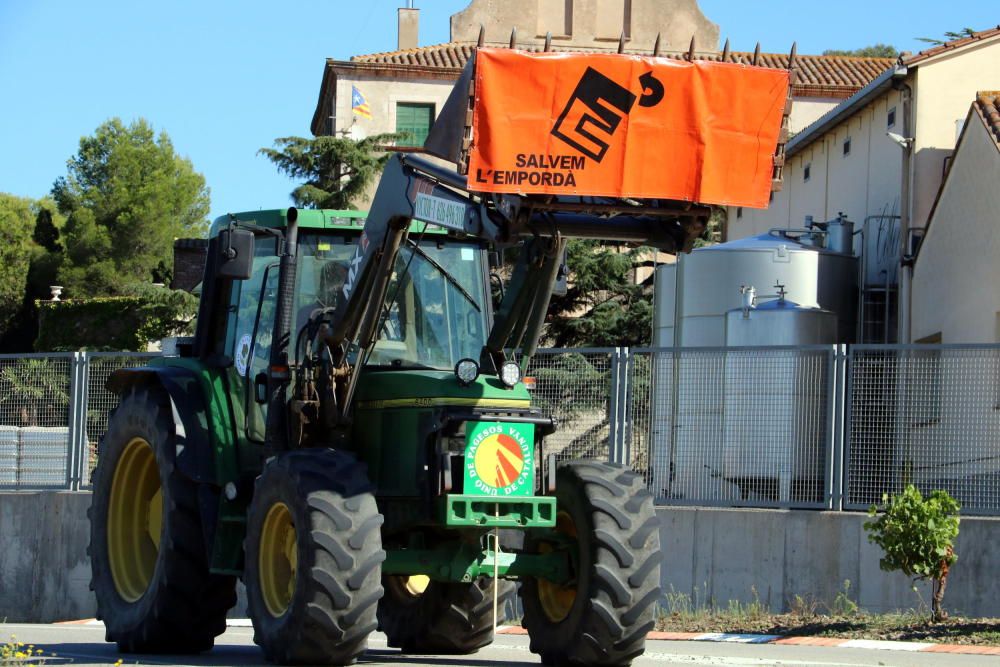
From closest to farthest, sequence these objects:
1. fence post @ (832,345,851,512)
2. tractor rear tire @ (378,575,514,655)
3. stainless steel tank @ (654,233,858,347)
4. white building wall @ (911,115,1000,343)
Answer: tractor rear tire @ (378,575,514,655) < fence post @ (832,345,851,512) < white building wall @ (911,115,1000,343) < stainless steel tank @ (654,233,858,347)

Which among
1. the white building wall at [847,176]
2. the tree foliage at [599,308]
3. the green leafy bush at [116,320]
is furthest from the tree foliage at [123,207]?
the white building wall at [847,176]

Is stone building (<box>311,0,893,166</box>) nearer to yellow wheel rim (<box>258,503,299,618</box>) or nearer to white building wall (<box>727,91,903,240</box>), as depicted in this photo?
white building wall (<box>727,91,903,240</box>)

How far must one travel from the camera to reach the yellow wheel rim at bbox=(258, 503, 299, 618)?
9539mm

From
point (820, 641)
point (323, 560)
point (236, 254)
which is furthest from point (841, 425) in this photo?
point (323, 560)

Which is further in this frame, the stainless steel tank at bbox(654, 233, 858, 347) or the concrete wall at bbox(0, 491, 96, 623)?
the stainless steel tank at bbox(654, 233, 858, 347)

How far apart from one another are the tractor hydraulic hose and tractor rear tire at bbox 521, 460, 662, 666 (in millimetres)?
1817

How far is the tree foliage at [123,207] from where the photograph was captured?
77312 mm

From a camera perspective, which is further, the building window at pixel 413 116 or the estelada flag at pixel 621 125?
the building window at pixel 413 116

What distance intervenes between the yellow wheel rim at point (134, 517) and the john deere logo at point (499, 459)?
3.20 meters

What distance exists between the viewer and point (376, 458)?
33.5ft

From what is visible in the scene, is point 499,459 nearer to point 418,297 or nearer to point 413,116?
point 418,297

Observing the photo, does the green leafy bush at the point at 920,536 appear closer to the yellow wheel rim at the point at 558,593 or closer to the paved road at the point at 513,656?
the paved road at the point at 513,656

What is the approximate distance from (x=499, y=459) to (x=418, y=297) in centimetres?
151

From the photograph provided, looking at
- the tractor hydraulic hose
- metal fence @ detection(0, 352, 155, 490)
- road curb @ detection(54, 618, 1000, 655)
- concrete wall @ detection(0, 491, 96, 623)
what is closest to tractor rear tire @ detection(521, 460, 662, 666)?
the tractor hydraulic hose
